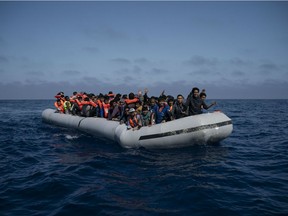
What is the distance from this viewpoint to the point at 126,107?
1002 cm

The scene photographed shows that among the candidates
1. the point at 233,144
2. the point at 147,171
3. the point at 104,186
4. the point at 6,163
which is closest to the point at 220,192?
the point at 147,171

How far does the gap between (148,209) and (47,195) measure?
2190mm

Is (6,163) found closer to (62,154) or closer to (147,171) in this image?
(62,154)

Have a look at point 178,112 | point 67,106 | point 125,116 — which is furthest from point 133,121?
point 67,106

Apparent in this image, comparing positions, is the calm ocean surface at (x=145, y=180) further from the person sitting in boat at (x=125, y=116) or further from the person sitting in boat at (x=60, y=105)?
the person sitting in boat at (x=60, y=105)

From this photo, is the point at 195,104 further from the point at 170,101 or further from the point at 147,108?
the point at 147,108

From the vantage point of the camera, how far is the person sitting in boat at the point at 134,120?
9.20 meters

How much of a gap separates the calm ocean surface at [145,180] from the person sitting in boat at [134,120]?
2.98 ft

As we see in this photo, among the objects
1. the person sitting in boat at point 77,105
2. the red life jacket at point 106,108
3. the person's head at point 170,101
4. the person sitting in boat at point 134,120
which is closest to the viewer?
the person's head at point 170,101

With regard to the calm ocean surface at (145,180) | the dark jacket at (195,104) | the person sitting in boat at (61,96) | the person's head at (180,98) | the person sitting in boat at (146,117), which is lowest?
the calm ocean surface at (145,180)

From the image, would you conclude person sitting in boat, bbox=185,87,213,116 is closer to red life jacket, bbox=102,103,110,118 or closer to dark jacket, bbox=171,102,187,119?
dark jacket, bbox=171,102,187,119

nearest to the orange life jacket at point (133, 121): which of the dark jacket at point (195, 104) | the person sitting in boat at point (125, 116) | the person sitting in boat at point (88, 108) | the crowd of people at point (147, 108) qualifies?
the crowd of people at point (147, 108)

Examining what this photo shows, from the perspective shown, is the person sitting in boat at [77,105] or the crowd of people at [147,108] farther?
the person sitting in boat at [77,105]

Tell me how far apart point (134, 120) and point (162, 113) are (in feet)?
3.48
